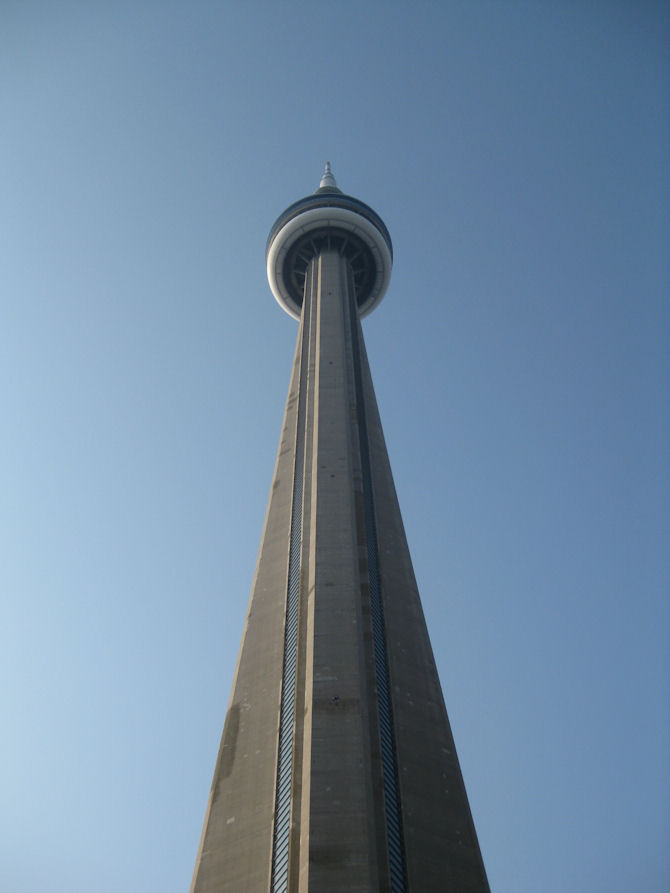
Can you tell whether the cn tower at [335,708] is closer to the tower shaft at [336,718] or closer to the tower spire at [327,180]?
the tower shaft at [336,718]

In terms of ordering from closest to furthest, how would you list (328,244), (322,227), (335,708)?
(335,708)
(322,227)
(328,244)

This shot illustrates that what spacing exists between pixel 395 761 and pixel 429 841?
227 cm

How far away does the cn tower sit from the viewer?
15031 mm

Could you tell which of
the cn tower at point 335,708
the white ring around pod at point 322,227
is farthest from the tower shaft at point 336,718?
the white ring around pod at point 322,227

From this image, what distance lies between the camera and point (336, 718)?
16.9 metres

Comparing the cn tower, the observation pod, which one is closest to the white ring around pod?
the observation pod

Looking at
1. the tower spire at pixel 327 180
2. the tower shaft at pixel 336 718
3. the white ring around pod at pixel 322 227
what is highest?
the tower spire at pixel 327 180

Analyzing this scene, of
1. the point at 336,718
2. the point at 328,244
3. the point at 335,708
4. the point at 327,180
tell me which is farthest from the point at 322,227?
the point at 336,718

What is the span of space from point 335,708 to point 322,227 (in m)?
35.2

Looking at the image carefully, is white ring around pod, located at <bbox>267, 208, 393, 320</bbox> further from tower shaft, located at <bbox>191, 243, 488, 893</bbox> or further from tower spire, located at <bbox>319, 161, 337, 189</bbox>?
tower shaft, located at <bbox>191, 243, 488, 893</bbox>

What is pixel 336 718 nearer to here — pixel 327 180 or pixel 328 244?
pixel 328 244

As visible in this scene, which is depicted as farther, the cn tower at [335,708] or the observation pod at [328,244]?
the observation pod at [328,244]

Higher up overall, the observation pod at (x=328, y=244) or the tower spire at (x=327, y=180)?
the tower spire at (x=327, y=180)

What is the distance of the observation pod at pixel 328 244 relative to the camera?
150 feet
